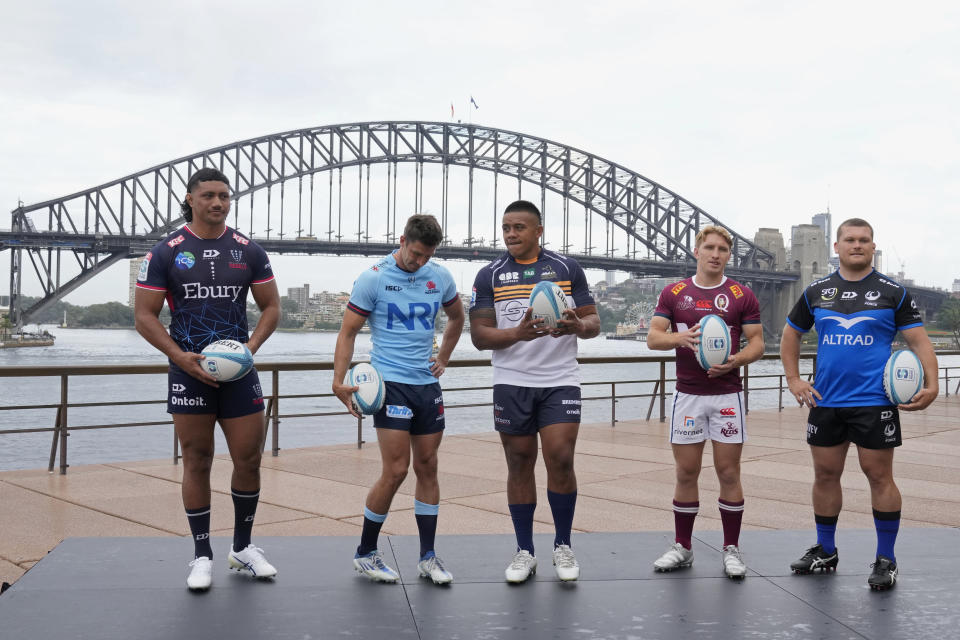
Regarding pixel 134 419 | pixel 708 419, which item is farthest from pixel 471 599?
pixel 134 419

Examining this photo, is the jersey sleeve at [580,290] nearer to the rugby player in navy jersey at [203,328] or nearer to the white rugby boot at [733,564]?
the white rugby boot at [733,564]

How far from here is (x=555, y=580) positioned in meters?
3.98

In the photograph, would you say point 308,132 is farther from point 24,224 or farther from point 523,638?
point 523,638

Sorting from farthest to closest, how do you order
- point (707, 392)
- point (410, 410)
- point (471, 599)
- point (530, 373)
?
point (707, 392) < point (530, 373) < point (410, 410) < point (471, 599)

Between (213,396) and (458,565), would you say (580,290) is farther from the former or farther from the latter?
(213,396)

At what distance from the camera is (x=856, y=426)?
3936 millimetres

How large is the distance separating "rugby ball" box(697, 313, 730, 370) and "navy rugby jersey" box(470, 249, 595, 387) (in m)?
0.52

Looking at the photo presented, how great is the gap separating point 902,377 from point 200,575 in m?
3.03

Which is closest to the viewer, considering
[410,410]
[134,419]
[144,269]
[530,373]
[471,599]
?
[471,599]

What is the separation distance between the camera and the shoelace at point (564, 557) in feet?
13.1

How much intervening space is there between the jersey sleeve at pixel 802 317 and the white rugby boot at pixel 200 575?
9.26 feet

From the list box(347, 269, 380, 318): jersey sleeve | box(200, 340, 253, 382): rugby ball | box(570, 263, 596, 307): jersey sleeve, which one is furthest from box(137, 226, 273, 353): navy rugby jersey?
box(570, 263, 596, 307): jersey sleeve

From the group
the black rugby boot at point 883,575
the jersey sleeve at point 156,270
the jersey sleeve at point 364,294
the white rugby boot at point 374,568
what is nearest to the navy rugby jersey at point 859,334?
the black rugby boot at point 883,575

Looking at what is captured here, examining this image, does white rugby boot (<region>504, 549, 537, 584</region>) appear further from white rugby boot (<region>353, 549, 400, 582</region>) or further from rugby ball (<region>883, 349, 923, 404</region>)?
rugby ball (<region>883, 349, 923, 404</region>)
